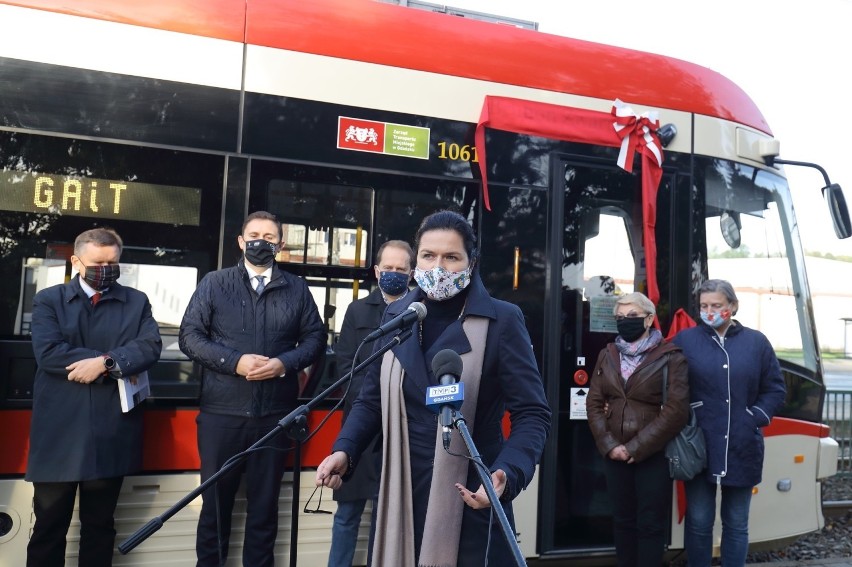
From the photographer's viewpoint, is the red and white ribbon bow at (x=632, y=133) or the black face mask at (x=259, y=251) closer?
the black face mask at (x=259, y=251)

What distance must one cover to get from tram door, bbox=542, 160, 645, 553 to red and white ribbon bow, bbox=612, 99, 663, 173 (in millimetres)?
106

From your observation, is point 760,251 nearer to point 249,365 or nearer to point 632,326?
point 632,326

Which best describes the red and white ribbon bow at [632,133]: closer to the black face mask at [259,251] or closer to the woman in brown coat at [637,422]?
the woman in brown coat at [637,422]

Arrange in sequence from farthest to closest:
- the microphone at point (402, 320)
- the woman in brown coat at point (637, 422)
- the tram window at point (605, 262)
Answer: the tram window at point (605, 262) < the woman in brown coat at point (637, 422) < the microphone at point (402, 320)

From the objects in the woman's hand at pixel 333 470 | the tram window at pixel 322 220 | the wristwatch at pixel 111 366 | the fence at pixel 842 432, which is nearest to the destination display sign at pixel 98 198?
the tram window at pixel 322 220

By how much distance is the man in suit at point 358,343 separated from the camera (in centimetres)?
387

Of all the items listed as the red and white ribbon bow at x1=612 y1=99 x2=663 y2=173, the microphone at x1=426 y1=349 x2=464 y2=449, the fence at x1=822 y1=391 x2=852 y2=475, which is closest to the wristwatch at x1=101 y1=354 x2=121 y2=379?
the microphone at x1=426 y1=349 x2=464 y2=449

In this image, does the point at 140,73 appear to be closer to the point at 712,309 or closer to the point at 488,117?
the point at 488,117

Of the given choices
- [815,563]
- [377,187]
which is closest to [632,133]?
[377,187]

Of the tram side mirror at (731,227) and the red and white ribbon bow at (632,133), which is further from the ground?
the red and white ribbon bow at (632,133)

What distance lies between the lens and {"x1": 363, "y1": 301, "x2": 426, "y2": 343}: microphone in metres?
2.22

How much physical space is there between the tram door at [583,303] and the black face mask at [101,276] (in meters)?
2.35

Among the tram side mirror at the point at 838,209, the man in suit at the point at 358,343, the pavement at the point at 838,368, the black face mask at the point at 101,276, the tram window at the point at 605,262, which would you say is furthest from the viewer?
the pavement at the point at 838,368

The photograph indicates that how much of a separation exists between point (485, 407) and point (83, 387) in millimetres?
2116
